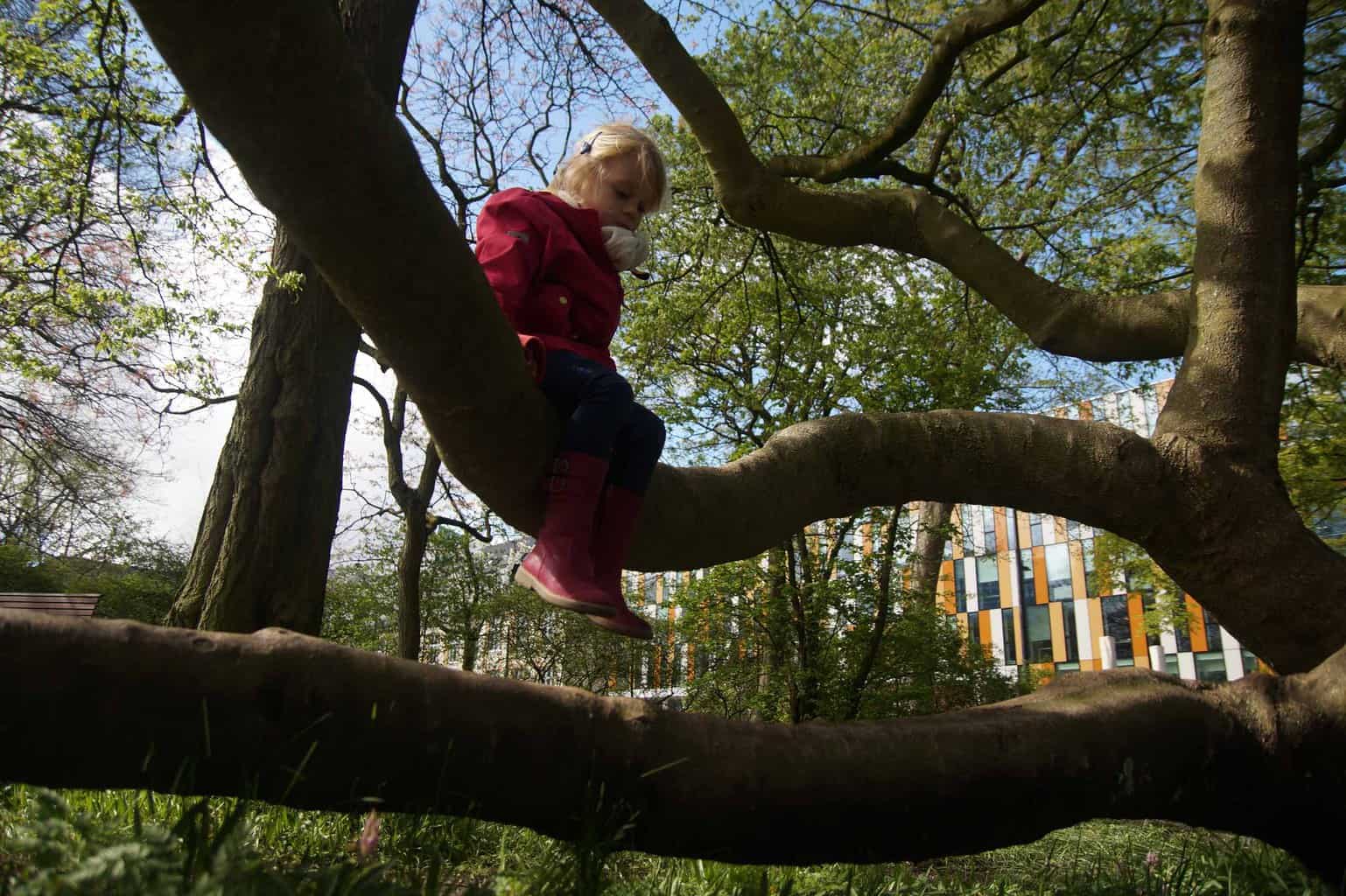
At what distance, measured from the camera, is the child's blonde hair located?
2.76 metres

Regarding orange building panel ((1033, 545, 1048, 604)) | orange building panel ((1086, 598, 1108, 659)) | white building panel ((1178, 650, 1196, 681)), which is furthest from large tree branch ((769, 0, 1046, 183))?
orange building panel ((1033, 545, 1048, 604))

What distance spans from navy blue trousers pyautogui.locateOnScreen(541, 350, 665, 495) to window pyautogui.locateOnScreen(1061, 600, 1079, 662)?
47.4 meters

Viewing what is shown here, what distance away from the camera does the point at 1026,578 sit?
1857 inches

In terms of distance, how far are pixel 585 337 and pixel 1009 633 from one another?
49.0m

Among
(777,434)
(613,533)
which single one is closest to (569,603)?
(613,533)

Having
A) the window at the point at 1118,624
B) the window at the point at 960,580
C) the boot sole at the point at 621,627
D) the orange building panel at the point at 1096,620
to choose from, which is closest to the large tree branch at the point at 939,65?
the boot sole at the point at 621,627

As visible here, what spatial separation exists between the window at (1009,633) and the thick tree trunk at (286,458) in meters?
46.6

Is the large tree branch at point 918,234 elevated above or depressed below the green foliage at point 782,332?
below

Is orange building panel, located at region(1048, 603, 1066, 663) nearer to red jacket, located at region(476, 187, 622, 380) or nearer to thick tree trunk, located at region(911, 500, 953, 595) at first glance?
thick tree trunk, located at region(911, 500, 953, 595)

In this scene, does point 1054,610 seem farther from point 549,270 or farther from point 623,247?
point 549,270

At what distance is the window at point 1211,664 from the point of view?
39.4m

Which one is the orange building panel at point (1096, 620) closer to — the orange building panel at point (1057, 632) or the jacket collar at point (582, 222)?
the orange building panel at point (1057, 632)

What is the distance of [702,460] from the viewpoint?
1347 centimetres

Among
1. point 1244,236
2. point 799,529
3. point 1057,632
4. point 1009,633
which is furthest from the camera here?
point 1009,633
